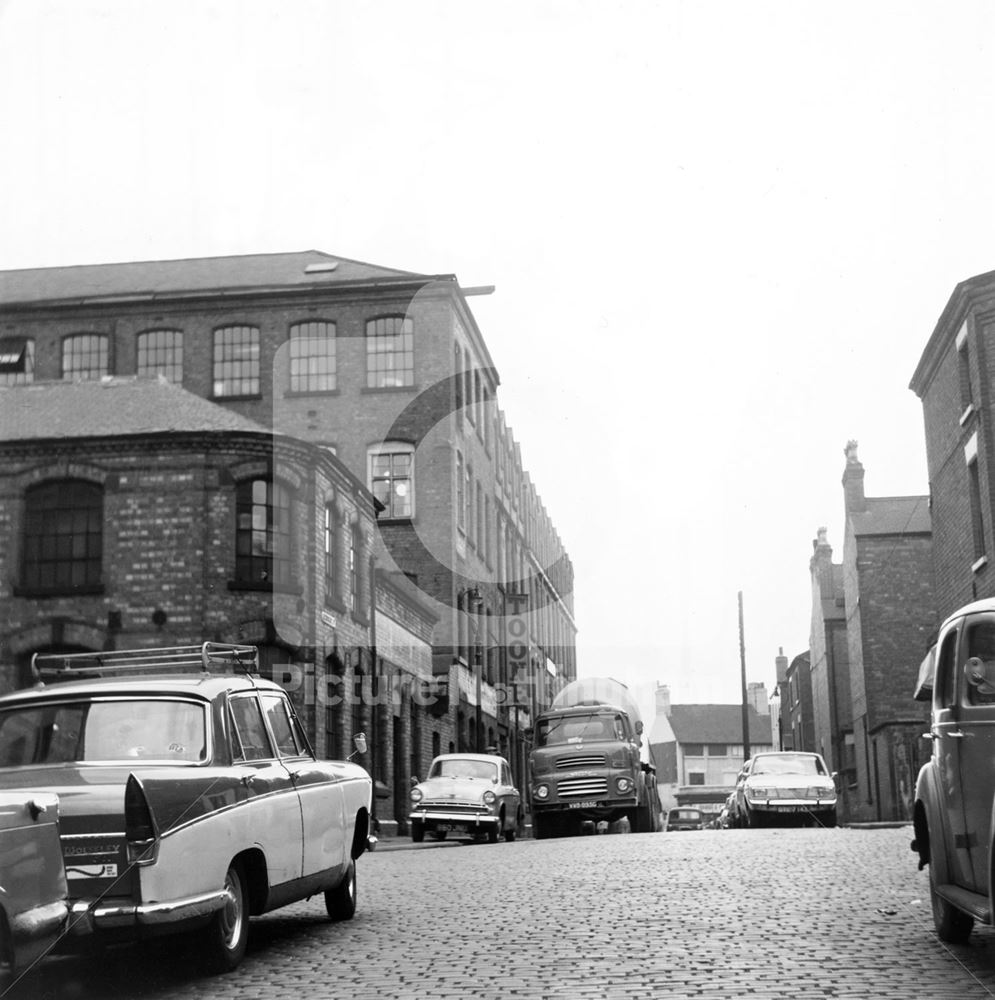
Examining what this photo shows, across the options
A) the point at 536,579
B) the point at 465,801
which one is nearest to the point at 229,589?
the point at 465,801

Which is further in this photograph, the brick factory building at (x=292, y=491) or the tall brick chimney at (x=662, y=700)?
the tall brick chimney at (x=662, y=700)

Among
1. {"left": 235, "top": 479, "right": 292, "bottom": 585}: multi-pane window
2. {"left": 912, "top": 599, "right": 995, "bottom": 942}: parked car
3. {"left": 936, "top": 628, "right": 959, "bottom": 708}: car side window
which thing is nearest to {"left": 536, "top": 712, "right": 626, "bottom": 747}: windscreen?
{"left": 235, "top": 479, "right": 292, "bottom": 585}: multi-pane window

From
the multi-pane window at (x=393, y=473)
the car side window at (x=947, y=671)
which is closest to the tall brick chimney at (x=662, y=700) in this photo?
the multi-pane window at (x=393, y=473)

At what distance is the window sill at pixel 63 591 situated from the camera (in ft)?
85.9

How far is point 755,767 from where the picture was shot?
3028cm

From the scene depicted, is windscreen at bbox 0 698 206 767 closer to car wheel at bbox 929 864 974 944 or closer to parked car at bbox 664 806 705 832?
car wheel at bbox 929 864 974 944

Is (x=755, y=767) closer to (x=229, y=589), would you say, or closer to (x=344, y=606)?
(x=344, y=606)

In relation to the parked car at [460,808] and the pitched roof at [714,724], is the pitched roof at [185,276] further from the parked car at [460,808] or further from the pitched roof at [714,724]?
the pitched roof at [714,724]

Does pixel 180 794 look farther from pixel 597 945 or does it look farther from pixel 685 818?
pixel 685 818

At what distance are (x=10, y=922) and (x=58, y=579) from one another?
21.5 metres

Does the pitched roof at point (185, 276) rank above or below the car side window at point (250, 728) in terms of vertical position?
above

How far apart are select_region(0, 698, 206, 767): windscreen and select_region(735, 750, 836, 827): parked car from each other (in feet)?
71.5

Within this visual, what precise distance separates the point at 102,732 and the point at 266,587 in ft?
60.6

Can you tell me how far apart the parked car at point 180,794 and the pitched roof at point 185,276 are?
34955 millimetres
